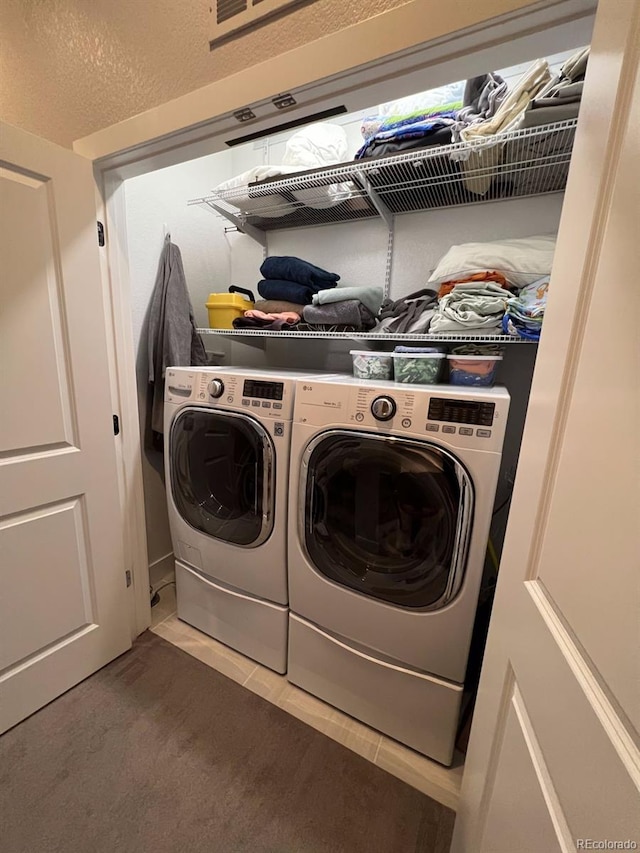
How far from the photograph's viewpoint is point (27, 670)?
4.18ft

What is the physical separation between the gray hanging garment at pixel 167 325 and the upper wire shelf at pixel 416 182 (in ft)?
1.20

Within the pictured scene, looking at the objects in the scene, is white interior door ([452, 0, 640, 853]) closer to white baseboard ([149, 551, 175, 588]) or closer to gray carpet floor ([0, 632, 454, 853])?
gray carpet floor ([0, 632, 454, 853])

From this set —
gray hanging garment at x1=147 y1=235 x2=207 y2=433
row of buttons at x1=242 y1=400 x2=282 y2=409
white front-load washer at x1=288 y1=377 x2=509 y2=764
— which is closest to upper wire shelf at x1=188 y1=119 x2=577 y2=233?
gray hanging garment at x1=147 y1=235 x2=207 y2=433

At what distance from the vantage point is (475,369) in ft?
4.12

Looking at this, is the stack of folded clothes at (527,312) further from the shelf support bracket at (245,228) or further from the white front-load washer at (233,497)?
the shelf support bracket at (245,228)

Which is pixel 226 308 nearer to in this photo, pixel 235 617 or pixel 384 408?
pixel 384 408

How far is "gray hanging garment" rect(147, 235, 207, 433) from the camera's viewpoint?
5.65ft

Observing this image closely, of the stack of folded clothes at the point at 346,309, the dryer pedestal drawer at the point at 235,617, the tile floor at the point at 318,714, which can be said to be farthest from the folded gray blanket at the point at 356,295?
the tile floor at the point at 318,714

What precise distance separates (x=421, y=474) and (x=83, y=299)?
1297 mm

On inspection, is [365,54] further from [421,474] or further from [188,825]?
[188,825]

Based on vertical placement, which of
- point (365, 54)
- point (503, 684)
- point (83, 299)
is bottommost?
point (503, 684)

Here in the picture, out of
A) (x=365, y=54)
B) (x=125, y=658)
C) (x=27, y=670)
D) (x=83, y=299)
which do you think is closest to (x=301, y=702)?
(x=125, y=658)

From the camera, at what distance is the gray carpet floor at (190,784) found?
1.00 meters

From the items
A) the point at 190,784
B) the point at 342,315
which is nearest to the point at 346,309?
the point at 342,315
